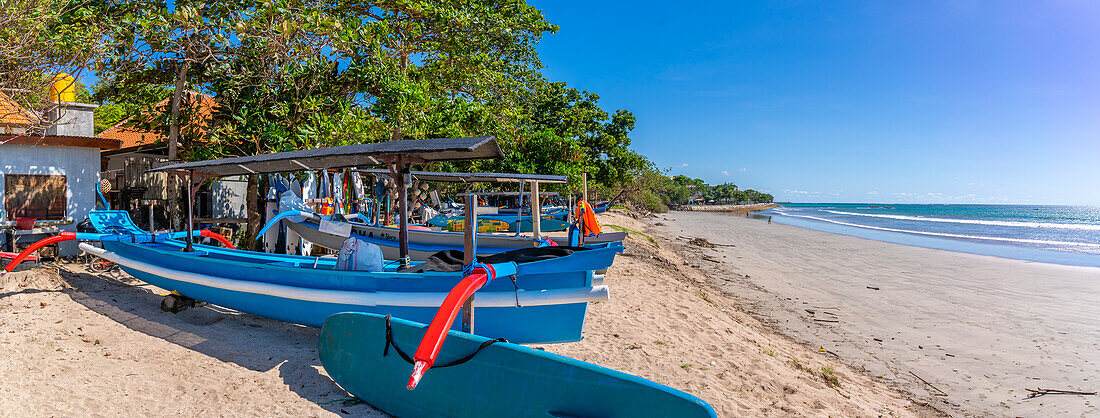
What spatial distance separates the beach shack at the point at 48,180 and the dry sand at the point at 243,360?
5.52 feet

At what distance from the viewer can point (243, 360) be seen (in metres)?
4.83

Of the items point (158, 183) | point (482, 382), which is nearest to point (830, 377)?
point (482, 382)

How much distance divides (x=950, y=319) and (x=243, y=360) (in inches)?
440

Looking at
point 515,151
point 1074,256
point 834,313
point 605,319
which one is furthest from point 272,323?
point 1074,256

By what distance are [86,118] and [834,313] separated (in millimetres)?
15417

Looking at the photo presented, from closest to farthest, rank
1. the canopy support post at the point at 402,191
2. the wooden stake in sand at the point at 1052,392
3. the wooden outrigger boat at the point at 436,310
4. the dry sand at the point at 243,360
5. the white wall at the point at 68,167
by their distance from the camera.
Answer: the wooden outrigger boat at the point at 436,310 < the dry sand at the point at 243,360 < the canopy support post at the point at 402,191 < the wooden stake in sand at the point at 1052,392 < the white wall at the point at 68,167

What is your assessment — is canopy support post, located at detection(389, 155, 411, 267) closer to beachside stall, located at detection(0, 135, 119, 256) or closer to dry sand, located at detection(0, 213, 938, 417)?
dry sand, located at detection(0, 213, 938, 417)

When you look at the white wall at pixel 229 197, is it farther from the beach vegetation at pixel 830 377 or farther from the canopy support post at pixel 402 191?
the beach vegetation at pixel 830 377

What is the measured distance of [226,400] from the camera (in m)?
3.94

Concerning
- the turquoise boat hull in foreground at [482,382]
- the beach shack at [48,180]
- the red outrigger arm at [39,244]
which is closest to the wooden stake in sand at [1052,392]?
the turquoise boat hull in foreground at [482,382]

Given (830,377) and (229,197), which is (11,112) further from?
(830,377)

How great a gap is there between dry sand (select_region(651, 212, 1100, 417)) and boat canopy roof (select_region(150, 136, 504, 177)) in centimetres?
567

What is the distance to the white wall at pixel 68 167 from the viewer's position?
8.95 m

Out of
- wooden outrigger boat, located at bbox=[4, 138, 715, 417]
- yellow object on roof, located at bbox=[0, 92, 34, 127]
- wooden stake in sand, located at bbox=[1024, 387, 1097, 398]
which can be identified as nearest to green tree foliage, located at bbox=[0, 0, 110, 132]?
yellow object on roof, located at bbox=[0, 92, 34, 127]
